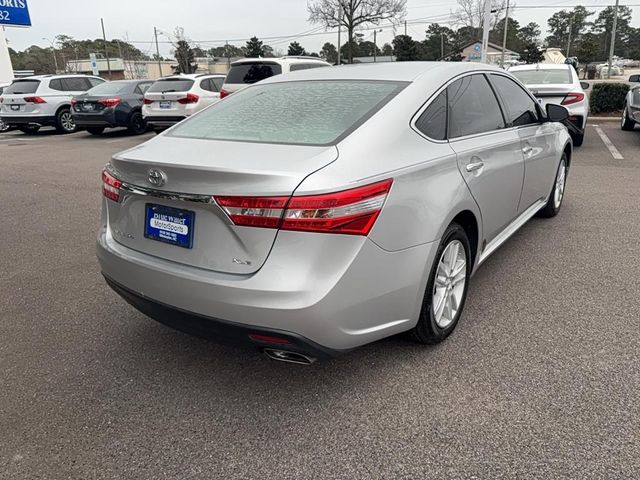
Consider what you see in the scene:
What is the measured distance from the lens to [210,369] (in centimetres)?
282

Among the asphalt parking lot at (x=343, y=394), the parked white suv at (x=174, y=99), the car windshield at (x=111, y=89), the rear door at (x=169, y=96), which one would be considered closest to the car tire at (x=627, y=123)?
the asphalt parking lot at (x=343, y=394)

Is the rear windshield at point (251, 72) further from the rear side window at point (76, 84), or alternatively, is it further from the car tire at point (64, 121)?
the rear side window at point (76, 84)

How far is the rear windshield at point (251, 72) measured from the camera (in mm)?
10768

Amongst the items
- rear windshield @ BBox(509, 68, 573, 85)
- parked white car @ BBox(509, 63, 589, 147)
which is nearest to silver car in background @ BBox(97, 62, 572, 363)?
parked white car @ BBox(509, 63, 589, 147)

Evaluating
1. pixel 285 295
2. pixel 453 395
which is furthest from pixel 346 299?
pixel 453 395

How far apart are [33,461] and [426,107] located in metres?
2.51

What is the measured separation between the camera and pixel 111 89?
45.9 feet

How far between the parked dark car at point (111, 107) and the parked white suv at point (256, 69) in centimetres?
346

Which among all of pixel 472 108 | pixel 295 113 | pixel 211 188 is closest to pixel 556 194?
pixel 472 108

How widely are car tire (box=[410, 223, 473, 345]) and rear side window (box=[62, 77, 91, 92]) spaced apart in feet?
51.8

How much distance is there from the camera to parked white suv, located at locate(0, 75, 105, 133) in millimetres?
14891

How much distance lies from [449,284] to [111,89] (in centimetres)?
1350

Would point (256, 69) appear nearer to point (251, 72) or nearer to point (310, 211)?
point (251, 72)

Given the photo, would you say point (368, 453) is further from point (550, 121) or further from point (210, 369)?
point (550, 121)
